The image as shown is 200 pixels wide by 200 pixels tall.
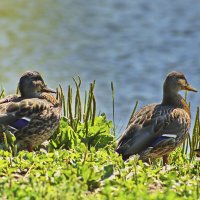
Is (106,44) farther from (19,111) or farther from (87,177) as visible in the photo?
(87,177)

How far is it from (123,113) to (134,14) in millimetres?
8486

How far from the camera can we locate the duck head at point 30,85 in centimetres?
1003

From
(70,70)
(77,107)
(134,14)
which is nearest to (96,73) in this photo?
(70,70)

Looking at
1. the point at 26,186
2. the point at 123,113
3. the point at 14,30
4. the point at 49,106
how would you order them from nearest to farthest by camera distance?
the point at 26,186
the point at 49,106
the point at 123,113
the point at 14,30

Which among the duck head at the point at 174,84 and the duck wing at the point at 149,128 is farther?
the duck head at the point at 174,84

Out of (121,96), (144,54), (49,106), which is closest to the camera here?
(49,106)

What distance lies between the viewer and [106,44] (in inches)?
854

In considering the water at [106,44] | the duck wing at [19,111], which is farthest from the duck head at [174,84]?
the water at [106,44]

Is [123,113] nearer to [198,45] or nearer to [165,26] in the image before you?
[198,45]

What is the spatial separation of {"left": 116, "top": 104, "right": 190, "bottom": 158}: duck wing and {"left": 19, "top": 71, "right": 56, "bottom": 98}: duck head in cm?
117

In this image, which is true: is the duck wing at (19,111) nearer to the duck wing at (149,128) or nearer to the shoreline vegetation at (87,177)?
the shoreline vegetation at (87,177)

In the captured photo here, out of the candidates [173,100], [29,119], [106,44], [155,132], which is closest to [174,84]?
[173,100]

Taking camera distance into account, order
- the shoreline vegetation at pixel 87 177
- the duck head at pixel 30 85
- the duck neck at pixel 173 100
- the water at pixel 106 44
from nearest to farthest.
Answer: the shoreline vegetation at pixel 87 177
the duck head at pixel 30 85
the duck neck at pixel 173 100
the water at pixel 106 44

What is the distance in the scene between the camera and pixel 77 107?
10.4 m
